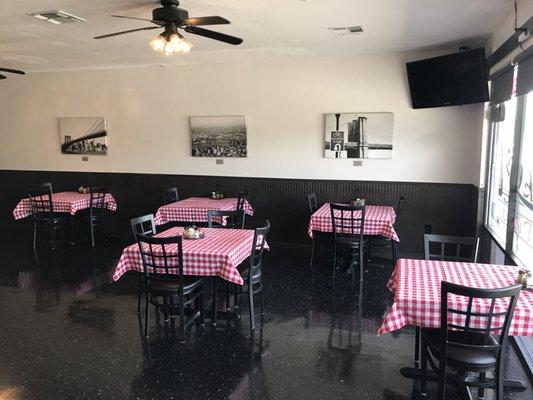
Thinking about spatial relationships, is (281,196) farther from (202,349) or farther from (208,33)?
(202,349)

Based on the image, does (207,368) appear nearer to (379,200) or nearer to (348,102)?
(379,200)

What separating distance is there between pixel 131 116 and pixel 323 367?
5.73 m

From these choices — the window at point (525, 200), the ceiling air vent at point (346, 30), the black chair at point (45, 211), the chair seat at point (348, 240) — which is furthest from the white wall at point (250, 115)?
the window at point (525, 200)

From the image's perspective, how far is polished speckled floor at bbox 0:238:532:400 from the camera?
2.95 metres

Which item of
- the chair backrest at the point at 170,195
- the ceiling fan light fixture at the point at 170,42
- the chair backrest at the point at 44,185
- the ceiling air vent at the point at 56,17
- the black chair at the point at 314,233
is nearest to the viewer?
the ceiling fan light fixture at the point at 170,42

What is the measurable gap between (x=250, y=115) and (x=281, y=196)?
1395 millimetres

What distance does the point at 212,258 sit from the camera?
3.57 m

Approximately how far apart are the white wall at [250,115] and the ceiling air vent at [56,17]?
8.89ft

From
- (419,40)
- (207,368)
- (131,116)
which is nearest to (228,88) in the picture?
(131,116)

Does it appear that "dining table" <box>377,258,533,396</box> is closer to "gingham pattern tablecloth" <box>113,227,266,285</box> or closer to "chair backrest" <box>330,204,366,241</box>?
"gingham pattern tablecloth" <box>113,227,266,285</box>

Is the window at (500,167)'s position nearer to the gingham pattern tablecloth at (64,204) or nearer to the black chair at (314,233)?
the black chair at (314,233)

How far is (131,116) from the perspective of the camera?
7410 mm

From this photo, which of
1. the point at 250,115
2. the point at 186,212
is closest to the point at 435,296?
the point at 186,212

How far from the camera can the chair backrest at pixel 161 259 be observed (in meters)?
3.47
